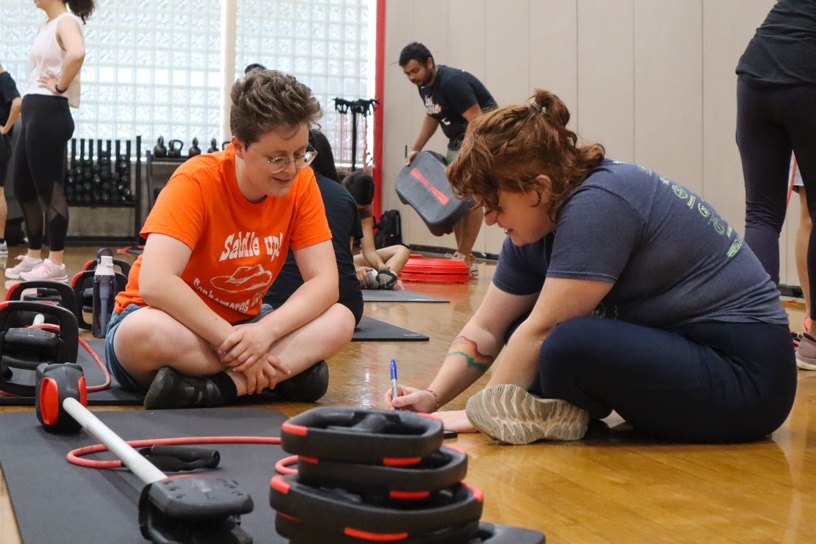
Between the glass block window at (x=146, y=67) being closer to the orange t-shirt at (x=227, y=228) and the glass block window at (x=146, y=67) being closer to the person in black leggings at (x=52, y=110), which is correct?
the person in black leggings at (x=52, y=110)

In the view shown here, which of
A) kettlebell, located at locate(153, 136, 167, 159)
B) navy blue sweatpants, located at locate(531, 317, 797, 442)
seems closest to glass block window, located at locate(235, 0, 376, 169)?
kettlebell, located at locate(153, 136, 167, 159)

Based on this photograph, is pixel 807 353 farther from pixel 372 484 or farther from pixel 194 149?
pixel 194 149

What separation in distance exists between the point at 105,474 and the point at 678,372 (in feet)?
3.36

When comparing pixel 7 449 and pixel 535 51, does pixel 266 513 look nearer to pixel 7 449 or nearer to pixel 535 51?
pixel 7 449

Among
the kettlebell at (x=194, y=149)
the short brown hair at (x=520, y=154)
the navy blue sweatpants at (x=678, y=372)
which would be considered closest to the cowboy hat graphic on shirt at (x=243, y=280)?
the short brown hair at (x=520, y=154)

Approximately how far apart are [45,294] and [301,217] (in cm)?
131

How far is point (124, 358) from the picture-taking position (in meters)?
2.13

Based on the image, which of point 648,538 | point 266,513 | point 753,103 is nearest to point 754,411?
point 648,538

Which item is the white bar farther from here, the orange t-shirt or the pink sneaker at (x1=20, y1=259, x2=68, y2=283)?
the pink sneaker at (x1=20, y1=259, x2=68, y2=283)

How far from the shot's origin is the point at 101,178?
8398 millimetres

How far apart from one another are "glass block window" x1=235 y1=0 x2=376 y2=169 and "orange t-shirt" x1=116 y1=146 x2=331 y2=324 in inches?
279

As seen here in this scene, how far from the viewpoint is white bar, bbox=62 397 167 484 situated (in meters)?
1.23

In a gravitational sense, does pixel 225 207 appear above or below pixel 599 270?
above

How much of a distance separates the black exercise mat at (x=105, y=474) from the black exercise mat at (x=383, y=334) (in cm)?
119
